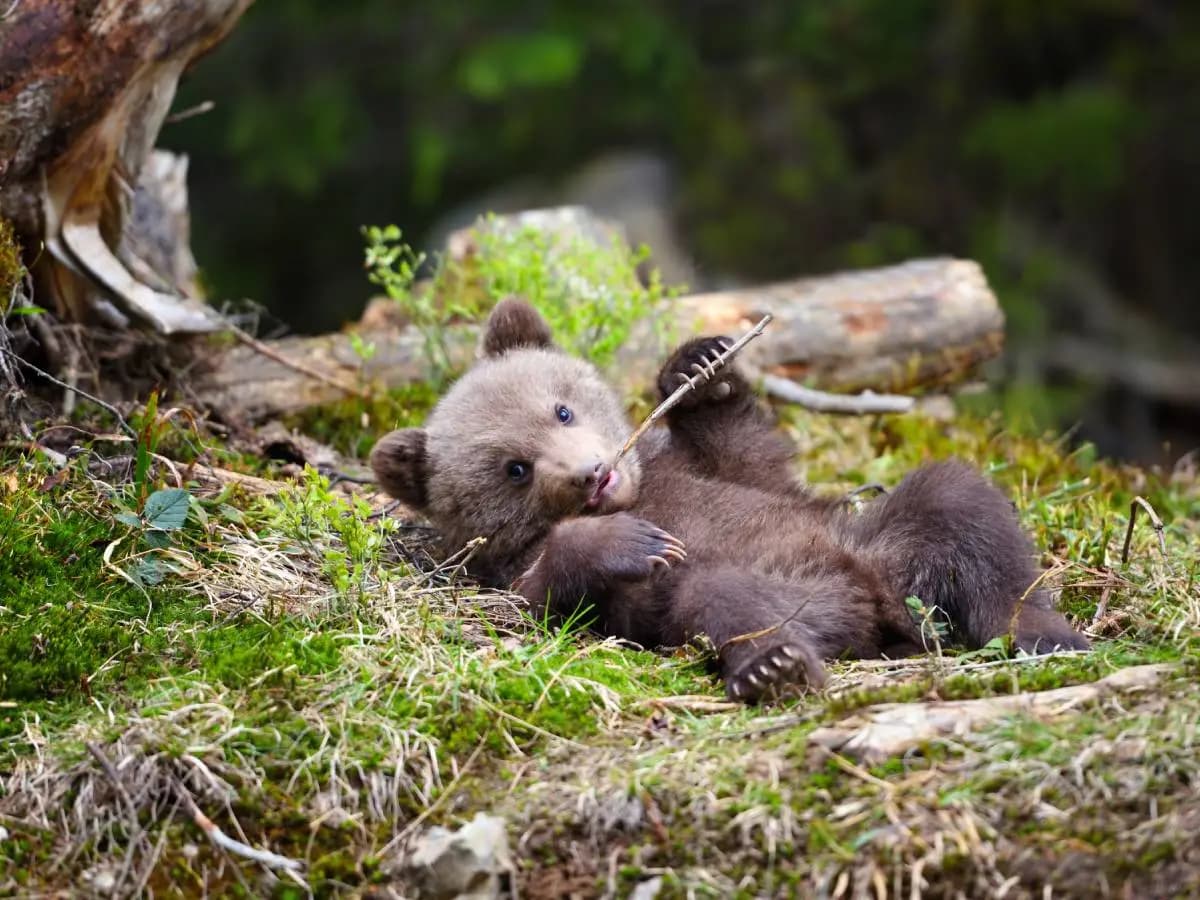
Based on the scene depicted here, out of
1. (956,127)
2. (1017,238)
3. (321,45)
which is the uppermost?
Answer: (321,45)

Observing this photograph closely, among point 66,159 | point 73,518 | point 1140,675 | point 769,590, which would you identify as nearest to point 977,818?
point 1140,675

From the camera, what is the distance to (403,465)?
15.6 ft

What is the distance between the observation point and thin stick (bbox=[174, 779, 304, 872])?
314 centimetres

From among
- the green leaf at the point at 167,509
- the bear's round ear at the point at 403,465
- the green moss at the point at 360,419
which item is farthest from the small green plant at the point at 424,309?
the green leaf at the point at 167,509

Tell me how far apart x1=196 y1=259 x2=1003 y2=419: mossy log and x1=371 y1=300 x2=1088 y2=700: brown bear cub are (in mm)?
1484

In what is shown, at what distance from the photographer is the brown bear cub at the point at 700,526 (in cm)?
408

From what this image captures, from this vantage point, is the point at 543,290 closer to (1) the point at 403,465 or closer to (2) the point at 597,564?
(1) the point at 403,465

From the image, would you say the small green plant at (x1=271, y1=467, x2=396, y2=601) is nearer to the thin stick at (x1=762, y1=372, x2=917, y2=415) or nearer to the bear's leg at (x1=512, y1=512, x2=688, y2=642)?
the bear's leg at (x1=512, y1=512, x2=688, y2=642)

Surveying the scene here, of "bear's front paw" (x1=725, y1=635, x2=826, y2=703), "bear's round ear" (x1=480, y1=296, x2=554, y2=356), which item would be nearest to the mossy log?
"bear's round ear" (x1=480, y1=296, x2=554, y2=356)

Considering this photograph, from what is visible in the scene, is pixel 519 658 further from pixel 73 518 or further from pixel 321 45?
pixel 321 45

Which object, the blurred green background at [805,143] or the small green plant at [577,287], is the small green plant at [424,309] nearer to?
the small green plant at [577,287]

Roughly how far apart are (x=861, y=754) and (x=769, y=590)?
97 cm

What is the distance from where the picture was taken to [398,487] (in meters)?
4.79

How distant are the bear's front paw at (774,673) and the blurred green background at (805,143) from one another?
265 inches
